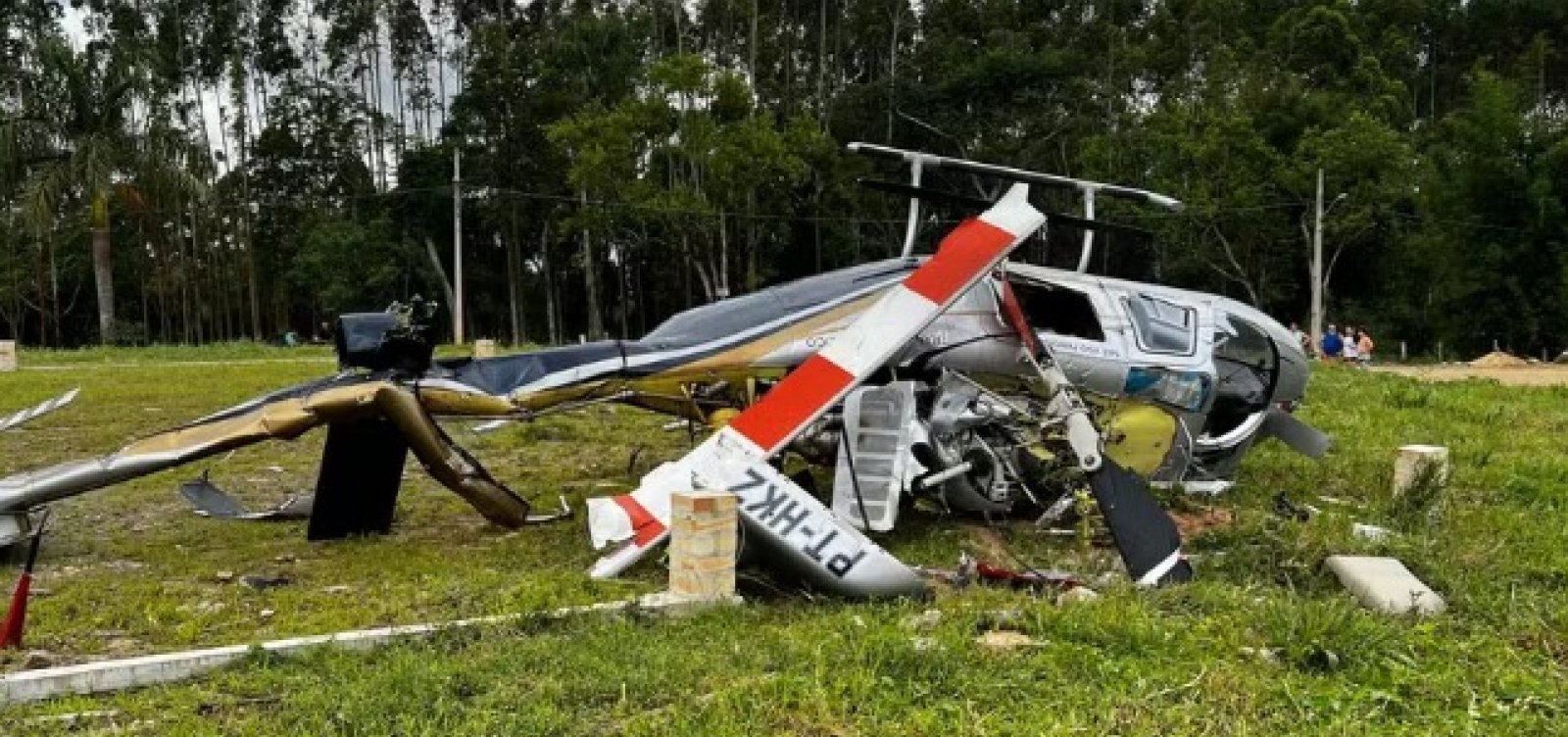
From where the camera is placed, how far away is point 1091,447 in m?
7.18

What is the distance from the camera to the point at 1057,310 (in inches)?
371

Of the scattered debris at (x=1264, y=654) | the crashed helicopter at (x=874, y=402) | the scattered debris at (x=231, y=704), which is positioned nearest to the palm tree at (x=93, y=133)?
the crashed helicopter at (x=874, y=402)

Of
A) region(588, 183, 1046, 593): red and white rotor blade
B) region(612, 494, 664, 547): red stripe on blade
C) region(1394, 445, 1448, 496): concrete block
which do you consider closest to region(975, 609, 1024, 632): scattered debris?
region(588, 183, 1046, 593): red and white rotor blade

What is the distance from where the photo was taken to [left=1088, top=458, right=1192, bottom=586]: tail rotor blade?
251 inches

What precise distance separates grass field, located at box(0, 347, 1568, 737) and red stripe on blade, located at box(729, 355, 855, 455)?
3.15ft

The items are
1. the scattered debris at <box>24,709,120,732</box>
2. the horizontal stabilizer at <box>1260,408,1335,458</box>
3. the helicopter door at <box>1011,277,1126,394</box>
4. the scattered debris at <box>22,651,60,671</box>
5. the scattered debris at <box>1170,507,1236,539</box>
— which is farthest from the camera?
the horizontal stabilizer at <box>1260,408,1335,458</box>

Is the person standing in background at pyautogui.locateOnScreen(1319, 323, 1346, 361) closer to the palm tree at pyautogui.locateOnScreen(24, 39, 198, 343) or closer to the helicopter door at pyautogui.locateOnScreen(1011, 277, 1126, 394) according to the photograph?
the helicopter door at pyautogui.locateOnScreen(1011, 277, 1126, 394)

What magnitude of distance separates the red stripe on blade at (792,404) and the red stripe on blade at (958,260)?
2.74ft

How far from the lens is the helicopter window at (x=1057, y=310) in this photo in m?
9.08

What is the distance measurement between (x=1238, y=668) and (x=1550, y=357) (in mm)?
39873

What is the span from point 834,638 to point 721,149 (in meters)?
33.5

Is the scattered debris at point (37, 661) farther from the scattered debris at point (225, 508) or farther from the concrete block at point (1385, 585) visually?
the concrete block at point (1385, 585)

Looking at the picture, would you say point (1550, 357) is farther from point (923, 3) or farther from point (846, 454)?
point (846, 454)

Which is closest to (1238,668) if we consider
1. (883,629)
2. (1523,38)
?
(883,629)
